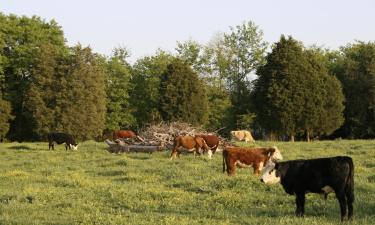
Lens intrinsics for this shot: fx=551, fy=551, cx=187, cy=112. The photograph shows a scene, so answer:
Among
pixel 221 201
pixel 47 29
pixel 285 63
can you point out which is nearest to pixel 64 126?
pixel 47 29

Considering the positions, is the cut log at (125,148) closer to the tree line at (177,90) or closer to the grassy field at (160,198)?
the grassy field at (160,198)

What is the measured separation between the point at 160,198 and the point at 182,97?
40.4 metres

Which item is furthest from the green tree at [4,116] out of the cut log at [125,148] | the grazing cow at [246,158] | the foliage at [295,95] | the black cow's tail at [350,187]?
the black cow's tail at [350,187]

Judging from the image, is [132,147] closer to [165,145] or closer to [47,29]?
[165,145]

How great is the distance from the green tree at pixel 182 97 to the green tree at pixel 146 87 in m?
5.11

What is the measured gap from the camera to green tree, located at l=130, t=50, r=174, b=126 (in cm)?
6156

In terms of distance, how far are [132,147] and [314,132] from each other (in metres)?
25.2

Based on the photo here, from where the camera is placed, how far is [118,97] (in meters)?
61.8

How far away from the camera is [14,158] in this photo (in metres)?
28.5

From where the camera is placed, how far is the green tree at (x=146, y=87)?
202ft

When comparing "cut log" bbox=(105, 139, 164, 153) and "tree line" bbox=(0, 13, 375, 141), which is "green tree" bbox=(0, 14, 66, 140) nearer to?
"tree line" bbox=(0, 13, 375, 141)

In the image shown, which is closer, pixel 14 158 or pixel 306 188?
pixel 306 188

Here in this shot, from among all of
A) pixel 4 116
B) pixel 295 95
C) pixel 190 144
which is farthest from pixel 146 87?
pixel 190 144

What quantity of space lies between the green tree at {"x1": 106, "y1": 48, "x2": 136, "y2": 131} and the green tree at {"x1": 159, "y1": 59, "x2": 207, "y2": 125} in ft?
25.5
